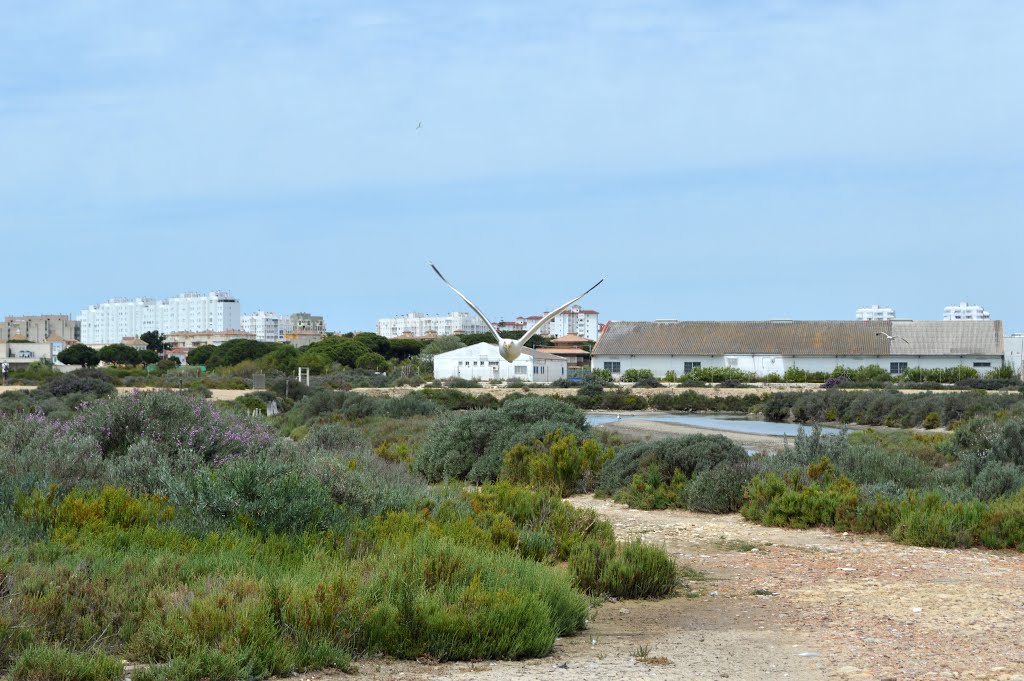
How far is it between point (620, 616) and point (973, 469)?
276 inches

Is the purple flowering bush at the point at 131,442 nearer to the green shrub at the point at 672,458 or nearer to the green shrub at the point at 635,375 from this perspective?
the green shrub at the point at 672,458

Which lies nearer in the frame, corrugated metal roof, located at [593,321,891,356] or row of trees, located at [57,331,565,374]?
corrugated metal roof, located at [593,321,891,356]

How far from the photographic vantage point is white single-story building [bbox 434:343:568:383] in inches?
2960

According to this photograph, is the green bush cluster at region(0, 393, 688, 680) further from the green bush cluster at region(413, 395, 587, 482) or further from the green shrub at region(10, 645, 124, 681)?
the green bush cluster at region(413, 395, 587, 482)

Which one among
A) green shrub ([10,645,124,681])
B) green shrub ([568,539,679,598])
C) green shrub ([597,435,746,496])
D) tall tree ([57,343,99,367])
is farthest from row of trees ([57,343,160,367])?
green shrub ([10,645,124,681])

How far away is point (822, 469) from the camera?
13203 millimetres

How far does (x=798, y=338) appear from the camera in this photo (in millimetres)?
73562

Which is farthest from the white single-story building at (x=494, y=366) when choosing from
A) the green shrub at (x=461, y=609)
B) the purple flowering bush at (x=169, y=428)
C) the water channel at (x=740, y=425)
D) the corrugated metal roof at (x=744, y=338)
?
the green shrub at (x=461, y=609)

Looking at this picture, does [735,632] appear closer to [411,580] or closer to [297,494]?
[411,580]

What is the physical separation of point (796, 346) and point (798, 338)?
1126 mm

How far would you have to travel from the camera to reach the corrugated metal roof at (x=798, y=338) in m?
70.9

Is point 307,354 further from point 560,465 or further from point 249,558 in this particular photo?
point 249,558

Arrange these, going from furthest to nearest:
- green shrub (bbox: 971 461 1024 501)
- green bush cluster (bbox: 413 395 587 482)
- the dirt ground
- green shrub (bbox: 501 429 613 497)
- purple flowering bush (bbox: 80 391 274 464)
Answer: green bush cluster (bbox: 413 395 587 482) → green shrub (bbox: 501 429 613 497) → green shrub (bbox: 971 461 1024 501) → purple flowering bush (bbox: 80 391 274 464) → the dirt ground

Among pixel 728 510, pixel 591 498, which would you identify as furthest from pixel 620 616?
pixel 591 498
